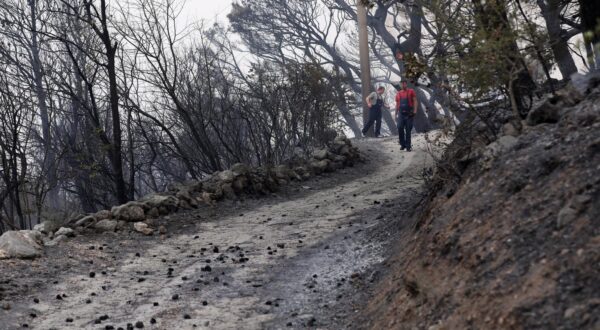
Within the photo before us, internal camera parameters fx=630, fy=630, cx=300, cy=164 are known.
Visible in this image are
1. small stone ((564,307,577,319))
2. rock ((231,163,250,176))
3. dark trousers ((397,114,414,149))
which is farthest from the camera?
dark trousers ((397,114,414,149))

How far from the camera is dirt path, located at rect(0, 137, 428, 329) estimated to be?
5223 mm

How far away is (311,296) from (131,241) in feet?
11.9

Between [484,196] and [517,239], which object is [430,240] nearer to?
[484,196]

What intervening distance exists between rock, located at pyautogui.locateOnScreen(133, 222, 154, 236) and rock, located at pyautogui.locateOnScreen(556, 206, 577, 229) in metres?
6.40

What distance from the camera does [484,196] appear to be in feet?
15.0

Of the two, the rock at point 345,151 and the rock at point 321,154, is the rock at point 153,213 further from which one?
the rock at point 345,151

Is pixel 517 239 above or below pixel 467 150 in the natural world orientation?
below

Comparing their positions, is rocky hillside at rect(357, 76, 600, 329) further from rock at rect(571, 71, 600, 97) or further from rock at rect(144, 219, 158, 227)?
rock at rect(144, 219, 158, 227)

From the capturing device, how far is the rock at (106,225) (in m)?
8.64

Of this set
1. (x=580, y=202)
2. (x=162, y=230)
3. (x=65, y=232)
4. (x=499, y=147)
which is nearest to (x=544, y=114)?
(x=499, y=147)

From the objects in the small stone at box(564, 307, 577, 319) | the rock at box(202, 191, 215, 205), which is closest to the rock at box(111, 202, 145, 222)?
the rock at box(202, 191, 215, 205)

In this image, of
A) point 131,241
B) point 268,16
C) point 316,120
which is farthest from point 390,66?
point 131,241

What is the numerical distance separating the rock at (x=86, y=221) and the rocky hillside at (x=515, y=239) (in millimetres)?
4721

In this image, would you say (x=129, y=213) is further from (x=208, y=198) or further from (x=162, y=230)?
(x=208, y=198)
